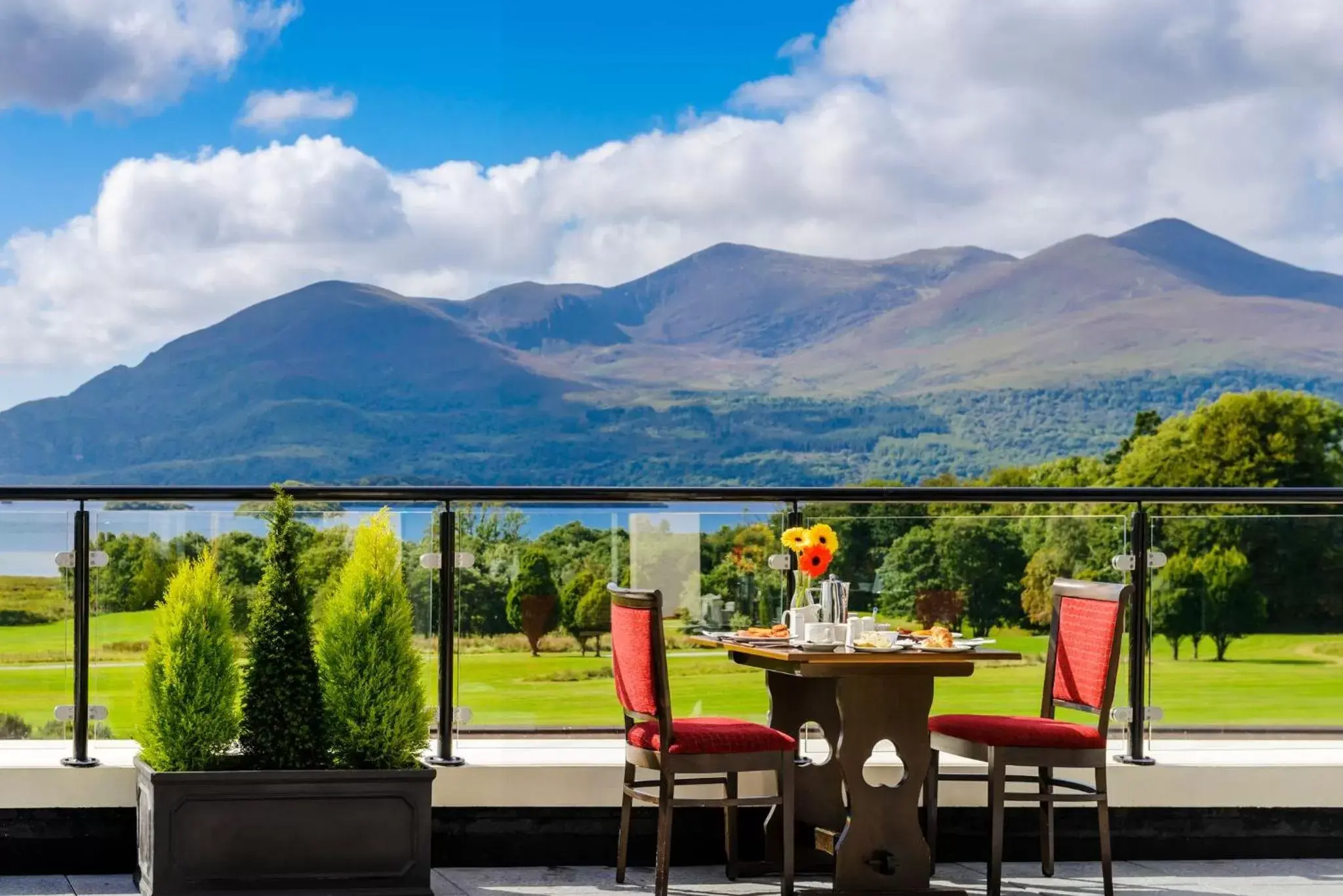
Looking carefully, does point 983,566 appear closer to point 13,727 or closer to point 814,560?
point 814,560

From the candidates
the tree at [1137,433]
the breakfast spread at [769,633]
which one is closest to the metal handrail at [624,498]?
the breakfast spread at [769,633]

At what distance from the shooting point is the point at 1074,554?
5625 mm

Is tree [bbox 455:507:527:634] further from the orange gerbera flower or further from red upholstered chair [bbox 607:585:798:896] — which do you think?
the orange gerbera flower

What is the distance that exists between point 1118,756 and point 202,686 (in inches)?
125

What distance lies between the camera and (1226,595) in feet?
19.2

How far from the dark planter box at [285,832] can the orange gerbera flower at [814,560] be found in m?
1.35

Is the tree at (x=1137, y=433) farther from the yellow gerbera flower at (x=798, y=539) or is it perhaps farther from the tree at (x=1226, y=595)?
the yellow gerbera flower at (x=798, y=539)

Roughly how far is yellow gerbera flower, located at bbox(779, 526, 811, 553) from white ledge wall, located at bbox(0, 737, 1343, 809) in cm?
83

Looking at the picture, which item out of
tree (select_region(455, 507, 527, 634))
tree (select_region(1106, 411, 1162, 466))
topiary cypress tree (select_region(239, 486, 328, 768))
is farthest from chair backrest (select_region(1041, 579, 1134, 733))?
tree (select_region(1106, 411, 1162, 466))

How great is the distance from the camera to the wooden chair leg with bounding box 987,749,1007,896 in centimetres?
450

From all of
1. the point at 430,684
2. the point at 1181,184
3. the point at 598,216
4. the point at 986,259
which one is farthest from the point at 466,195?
the point at 430,684

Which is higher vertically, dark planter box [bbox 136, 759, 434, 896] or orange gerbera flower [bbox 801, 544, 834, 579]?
orange gerbera flower [bbox 801, 544, 834, 579]

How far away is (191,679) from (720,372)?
4157 centimetres

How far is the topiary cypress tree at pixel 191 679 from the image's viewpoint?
14.9ft
